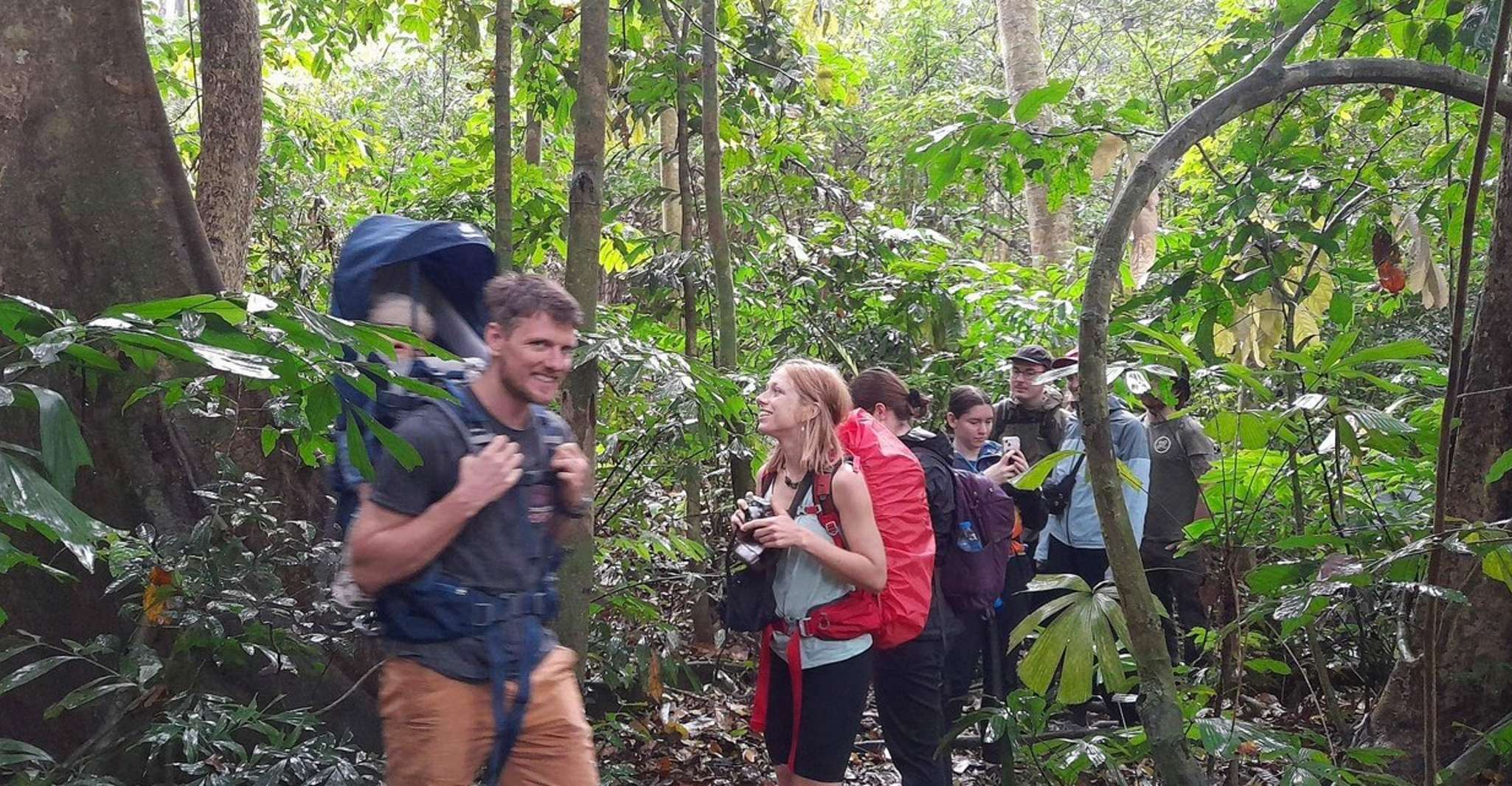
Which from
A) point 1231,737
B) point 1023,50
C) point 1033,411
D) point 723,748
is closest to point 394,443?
point 1231,737

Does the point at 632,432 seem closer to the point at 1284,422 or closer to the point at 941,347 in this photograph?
the point at 941,347

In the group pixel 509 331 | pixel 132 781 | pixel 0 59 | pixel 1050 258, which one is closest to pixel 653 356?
pixel 509 331

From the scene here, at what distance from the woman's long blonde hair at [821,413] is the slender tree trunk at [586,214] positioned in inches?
32.8

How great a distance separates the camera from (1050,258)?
9586mm

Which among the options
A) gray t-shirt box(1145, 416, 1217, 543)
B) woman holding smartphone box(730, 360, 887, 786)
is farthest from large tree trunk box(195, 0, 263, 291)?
gray t-shirt box(1145, 416, 1217, 543)

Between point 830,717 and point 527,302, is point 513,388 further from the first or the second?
point 830,717

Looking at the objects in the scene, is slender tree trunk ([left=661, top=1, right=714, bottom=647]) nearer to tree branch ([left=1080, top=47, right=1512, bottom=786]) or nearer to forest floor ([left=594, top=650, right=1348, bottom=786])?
forest floor ([left=594, top=650, right=1348, bottom=786])

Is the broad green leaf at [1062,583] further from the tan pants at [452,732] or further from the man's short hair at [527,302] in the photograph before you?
the man's short hair at [527,302]

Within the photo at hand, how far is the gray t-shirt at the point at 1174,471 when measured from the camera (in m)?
6.02

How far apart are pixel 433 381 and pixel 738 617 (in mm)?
1620

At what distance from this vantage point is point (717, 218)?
550 cm

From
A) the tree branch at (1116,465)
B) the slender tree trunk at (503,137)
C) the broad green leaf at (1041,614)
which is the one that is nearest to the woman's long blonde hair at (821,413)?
the broad green leaf at (1041,614)

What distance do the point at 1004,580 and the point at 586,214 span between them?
2.43 meters

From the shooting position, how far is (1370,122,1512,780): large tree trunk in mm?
3328
